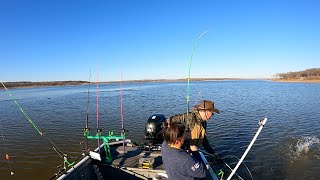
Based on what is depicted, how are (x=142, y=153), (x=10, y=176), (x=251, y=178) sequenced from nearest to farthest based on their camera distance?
(x=142, y=153), (x=251, y=178), (x=10, y=176)

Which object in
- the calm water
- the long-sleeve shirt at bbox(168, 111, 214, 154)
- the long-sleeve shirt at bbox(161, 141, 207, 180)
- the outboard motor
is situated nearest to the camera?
the long-sleeve shirt at bbox(161, 141, 207, 180)

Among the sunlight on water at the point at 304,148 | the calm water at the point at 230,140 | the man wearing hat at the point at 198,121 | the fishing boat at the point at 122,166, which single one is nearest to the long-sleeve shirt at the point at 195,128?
the man wearing hat at the point at 198,121

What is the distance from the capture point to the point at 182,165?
2.96 meters

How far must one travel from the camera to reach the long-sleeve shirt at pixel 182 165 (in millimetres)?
2961

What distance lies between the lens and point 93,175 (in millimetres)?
6289

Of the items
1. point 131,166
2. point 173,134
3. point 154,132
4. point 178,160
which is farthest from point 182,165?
point 154,132

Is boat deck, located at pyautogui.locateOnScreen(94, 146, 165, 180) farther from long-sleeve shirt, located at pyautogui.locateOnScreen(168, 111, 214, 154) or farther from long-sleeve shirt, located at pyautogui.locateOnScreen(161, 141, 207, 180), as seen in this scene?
long-sleeve shirt, located at pyautogui.locateOnScreen(161, 141, 207, 180)

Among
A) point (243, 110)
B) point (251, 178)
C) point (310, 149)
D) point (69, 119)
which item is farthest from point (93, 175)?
point (243, 110)

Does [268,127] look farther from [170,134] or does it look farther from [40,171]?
[170,134]

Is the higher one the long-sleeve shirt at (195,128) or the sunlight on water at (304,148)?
the long-sleeve shirt at (195,128)

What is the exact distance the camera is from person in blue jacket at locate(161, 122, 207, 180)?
2.96m

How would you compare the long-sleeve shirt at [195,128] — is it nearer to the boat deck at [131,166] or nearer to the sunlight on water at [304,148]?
the boat deck at [131,166]

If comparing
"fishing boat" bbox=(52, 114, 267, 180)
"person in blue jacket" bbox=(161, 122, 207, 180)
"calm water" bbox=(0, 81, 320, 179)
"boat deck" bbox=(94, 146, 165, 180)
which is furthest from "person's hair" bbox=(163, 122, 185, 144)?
"calm water" bbox=(0, 81, 320, 179)

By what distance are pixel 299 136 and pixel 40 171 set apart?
1082 cm
